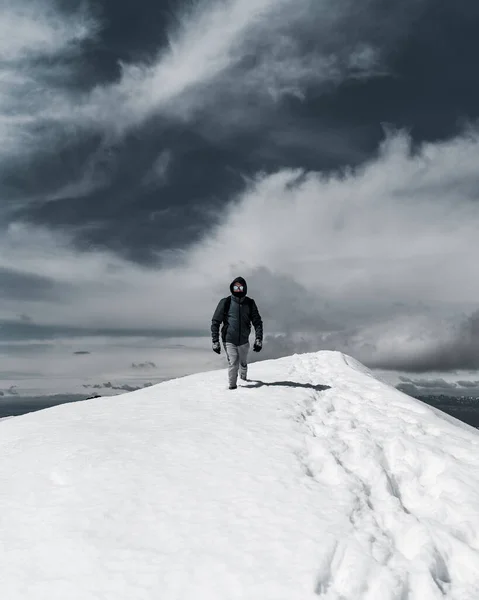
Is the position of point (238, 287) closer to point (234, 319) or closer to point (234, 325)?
point (234, 319)

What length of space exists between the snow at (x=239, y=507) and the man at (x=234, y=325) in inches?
127

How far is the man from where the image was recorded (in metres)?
13.4

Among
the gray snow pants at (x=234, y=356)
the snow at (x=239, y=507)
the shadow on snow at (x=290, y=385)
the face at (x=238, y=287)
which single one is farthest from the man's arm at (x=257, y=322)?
the snow at (x=239, y=507)

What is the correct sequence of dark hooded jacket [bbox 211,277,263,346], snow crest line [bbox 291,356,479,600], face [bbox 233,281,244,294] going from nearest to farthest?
snow crest line [bbox 291,356,479,600], dark hooded jacket [bbox 211,277,263,346], face [bbox 233,281,244,294]

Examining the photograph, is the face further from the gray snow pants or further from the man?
the gray snow pants

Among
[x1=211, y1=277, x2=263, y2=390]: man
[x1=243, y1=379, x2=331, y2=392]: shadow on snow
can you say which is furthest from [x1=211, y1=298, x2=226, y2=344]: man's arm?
[x1=243, y1=379, x2=331, y2=392]: shadow on snow

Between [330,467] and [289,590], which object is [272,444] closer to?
[330,467]

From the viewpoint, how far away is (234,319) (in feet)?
44.1

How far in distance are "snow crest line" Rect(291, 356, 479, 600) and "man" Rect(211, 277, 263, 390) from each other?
2.99m

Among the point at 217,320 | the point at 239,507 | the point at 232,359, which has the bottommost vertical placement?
the point at 239,507

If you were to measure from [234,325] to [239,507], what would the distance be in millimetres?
7805

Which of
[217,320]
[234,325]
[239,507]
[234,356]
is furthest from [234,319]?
[239,507]

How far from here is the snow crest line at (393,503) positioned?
474cm

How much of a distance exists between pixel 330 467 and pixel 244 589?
10.9ft
